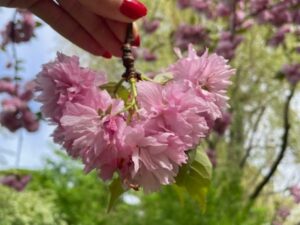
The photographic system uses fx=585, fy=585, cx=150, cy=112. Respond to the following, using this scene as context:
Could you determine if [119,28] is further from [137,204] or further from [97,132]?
[137,204]

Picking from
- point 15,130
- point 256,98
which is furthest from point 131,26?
point 256,98

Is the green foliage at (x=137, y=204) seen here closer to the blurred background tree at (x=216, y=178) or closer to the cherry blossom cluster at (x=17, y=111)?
the blurred background tree at (x=216, y=178)

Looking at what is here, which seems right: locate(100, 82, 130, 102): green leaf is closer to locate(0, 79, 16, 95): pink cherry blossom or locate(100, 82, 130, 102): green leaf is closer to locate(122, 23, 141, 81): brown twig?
locate(122, 23, 141, 81): brown twig

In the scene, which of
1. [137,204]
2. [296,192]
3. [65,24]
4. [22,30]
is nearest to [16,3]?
[65,24]

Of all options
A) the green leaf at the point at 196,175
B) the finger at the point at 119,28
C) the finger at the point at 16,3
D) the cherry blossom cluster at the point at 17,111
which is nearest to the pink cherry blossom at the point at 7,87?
the cherry blossom cluster at the point at 17,111

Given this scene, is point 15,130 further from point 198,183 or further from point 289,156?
point 289,156

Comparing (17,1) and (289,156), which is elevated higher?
(17,1)
